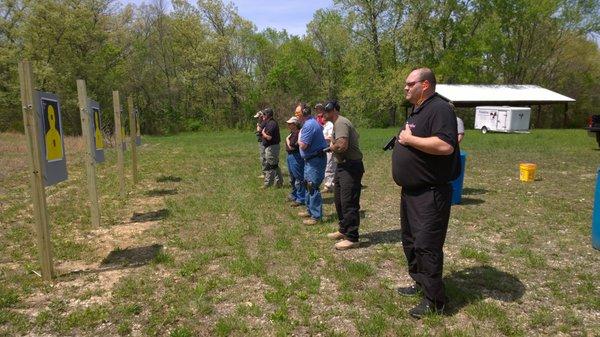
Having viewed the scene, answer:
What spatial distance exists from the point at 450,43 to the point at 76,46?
112 feet

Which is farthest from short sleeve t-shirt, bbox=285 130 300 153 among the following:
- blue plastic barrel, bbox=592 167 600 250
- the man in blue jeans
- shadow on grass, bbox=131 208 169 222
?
blue plastic barrel, bbox=592 167 600 250

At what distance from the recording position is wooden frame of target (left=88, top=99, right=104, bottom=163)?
281 inches

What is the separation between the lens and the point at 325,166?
6.83m

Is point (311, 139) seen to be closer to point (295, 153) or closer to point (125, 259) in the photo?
point (295, 153)

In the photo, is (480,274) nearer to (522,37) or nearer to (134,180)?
(134,180)

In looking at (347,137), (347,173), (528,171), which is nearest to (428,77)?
(347,137)

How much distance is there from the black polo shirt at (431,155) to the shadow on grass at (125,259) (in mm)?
3440

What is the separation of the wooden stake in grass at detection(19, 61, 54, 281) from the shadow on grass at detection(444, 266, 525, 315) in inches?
163

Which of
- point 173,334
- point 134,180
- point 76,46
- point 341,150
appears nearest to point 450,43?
point 76,46

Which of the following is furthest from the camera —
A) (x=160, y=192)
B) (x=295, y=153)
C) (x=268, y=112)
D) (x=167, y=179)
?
(x=167, y=179)

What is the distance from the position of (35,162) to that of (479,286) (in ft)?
15.7

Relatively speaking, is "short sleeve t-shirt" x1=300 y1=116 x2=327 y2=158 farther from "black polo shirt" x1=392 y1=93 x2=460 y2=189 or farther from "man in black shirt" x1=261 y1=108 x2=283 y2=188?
"man in black shirt" x1=261 y1=108 x2=283 y2=188

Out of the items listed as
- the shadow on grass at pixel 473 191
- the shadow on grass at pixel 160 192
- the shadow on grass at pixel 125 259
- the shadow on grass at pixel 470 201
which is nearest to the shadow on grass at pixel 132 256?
the shadow on grass at pixel 125 259

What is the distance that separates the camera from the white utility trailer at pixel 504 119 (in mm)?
28797
